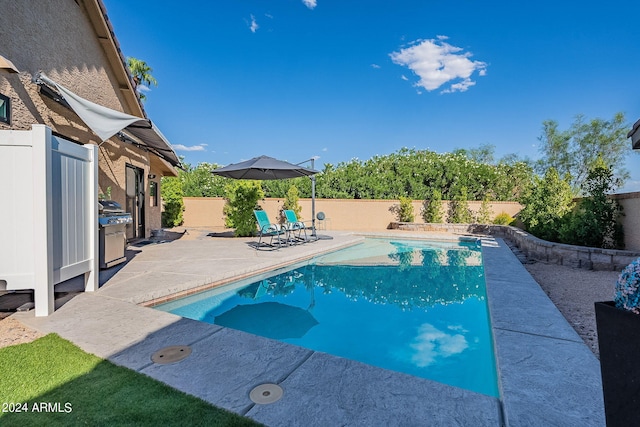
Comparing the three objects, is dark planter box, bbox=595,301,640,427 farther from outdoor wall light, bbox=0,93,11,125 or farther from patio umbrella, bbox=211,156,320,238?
patio umbrella, bbox=211,156,320,238

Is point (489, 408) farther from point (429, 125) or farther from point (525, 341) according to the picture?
point (429, 125)

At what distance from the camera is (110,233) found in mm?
5512

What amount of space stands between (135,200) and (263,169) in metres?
4.23

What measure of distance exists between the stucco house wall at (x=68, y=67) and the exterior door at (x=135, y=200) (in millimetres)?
435

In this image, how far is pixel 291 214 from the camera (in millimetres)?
10906

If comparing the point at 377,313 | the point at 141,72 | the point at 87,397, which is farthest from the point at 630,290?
the point at 141,72

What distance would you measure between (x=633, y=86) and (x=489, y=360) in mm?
23939

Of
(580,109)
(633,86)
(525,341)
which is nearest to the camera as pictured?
(525,341)

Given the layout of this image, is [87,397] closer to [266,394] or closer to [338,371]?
[266,394]

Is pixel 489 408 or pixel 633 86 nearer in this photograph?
pixel 489 408

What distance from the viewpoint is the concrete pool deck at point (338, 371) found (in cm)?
185

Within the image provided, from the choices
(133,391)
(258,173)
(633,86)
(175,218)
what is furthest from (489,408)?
(633,86)

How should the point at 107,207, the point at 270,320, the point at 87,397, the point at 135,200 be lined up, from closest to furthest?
the point at 87,397 → the point at 270,320 → the point at 107,207 → the point at 135,200

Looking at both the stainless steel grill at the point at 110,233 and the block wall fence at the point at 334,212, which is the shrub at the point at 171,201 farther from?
the stainless steel grill at the point at 110,233
